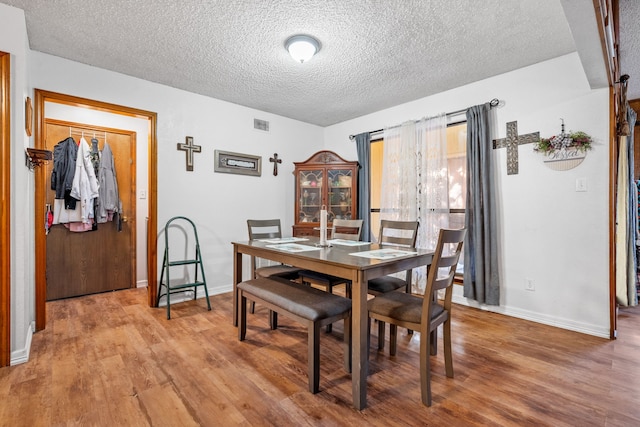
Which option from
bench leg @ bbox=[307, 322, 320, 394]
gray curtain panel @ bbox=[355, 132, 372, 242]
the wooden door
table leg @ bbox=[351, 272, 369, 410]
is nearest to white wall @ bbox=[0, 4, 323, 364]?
the wooden door

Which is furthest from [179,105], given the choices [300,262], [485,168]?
[485,168]

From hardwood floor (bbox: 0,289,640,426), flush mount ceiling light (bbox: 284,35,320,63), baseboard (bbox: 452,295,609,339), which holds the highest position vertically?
flush mount ceiling light (bbox: 284,35,320,63)

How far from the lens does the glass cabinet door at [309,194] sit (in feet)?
14.2

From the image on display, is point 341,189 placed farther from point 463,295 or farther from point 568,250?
point 568,250

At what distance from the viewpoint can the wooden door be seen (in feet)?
11.3

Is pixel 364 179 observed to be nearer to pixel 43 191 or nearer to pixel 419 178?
pixel 419 178

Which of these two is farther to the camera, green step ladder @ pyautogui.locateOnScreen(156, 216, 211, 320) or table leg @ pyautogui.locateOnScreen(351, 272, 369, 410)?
green step ladder @ pyautogui.locateOnScreen(156, 216, 211, 320)

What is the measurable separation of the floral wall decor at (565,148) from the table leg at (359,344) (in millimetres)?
2327

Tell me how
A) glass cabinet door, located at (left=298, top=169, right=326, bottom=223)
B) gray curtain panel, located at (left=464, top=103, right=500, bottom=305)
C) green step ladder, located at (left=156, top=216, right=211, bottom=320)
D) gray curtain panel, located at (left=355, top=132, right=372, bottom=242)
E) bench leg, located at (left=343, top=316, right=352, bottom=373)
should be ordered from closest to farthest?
bench leg, located at (left=343, top=316, right=352, bottom=373)
gray curtain panel, located at (left=464, top=103, right=500, bottom=305)
green step ladder, located at (left=156, top=216, right=211, bottom=320)
gray curtain panel, located at (left=355, top=132, right=372, bottom=242)
glass cabinet door, located at (left=298, top=169, right=326, bottom=223)

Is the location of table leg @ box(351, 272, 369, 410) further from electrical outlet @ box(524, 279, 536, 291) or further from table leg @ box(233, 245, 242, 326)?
electrical outlet @ box(524, 279, 536, 291)

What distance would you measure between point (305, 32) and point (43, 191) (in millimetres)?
2634

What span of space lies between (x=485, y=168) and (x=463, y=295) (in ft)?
4.49

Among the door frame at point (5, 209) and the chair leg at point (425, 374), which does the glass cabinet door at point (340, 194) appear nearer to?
the chair leg at point (425, 374)

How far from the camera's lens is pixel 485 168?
120 inches
